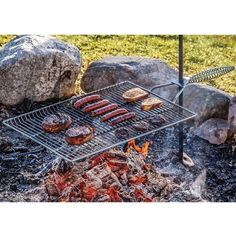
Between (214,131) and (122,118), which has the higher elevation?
(122,118)

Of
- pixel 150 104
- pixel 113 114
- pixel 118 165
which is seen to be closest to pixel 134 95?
pixel 150 104

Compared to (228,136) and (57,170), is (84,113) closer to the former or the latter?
(57,170)

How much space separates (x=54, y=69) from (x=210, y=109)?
78 cm

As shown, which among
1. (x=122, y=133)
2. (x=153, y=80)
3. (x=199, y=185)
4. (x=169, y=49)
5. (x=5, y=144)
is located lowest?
(x=199, y=185)

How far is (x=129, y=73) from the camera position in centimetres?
396

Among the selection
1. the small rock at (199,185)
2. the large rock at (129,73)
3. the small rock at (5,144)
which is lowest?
the small rock at (199,185)

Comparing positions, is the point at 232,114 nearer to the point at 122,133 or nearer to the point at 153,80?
the point at 153,80

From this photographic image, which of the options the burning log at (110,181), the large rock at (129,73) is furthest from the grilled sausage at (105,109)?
the large rock at (129,73)

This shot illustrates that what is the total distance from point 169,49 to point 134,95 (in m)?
0.35

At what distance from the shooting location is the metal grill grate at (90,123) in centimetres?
340

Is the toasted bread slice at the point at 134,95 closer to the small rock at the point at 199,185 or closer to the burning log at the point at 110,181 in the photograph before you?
the burning log at the point at 110,181

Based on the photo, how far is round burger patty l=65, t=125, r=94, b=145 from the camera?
3.42 meters

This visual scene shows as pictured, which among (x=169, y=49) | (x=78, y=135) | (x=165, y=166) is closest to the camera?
(x=78, y=135)

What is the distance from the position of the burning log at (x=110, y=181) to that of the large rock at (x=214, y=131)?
315 mm
